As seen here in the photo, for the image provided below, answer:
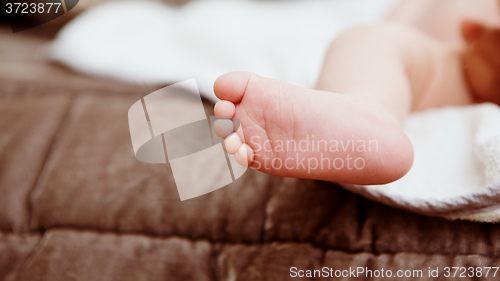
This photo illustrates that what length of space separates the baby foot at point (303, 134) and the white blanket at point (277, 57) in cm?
7

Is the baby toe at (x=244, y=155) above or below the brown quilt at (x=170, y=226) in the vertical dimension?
above

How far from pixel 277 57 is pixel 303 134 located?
1.40 ft

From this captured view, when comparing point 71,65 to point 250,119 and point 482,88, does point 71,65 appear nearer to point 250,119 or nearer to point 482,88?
point 250,119

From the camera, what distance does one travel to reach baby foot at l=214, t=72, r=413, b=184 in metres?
0.42

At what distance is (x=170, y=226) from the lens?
53cm

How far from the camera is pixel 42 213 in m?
0.54

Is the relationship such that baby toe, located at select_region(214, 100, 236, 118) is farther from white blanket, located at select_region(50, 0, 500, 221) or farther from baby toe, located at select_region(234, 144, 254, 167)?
white blanket, located at select_region(50, 0, 500, 221)

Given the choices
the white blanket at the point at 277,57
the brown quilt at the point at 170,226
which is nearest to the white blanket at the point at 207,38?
the white blanket at the point at 277,57

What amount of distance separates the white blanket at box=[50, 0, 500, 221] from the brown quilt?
41 mm

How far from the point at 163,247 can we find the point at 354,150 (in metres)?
0.27

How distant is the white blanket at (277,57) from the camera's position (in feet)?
1.56

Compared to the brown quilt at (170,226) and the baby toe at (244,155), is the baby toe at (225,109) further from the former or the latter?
the brown quilt at (170,226)

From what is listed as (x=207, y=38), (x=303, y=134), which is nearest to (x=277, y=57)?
(x=207, y=38)

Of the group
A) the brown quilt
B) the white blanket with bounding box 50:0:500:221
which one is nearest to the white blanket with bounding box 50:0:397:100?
the white blanket with bounding box 50:0:500:221
